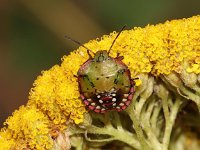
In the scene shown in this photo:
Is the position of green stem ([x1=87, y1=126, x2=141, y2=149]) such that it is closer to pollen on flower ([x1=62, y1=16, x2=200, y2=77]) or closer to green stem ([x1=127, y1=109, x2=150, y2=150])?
green stem ([x1=127, y1=109, x2=150, y2=150])

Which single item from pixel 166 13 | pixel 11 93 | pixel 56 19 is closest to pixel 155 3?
pixel 166 13

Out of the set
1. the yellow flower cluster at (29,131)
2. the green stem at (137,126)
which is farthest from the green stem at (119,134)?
the yellow flower cluster at (29,131)

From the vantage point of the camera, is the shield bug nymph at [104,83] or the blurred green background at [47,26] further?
the blurred green background at [47,26]

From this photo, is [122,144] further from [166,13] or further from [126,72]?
[166,13]

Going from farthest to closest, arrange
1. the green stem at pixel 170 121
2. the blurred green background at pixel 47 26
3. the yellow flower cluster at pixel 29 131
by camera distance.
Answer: the blurred green background at pixel 47 26
the green stem at pixel 170 121
the yellow flower cluster at pixel 29 131

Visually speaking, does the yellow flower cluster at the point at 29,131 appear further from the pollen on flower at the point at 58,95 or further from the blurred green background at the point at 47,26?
the blurred green background at the point at 47,26

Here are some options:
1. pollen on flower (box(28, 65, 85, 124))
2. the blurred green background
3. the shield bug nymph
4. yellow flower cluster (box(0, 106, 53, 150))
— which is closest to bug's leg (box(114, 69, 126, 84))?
the shield bug nymph
